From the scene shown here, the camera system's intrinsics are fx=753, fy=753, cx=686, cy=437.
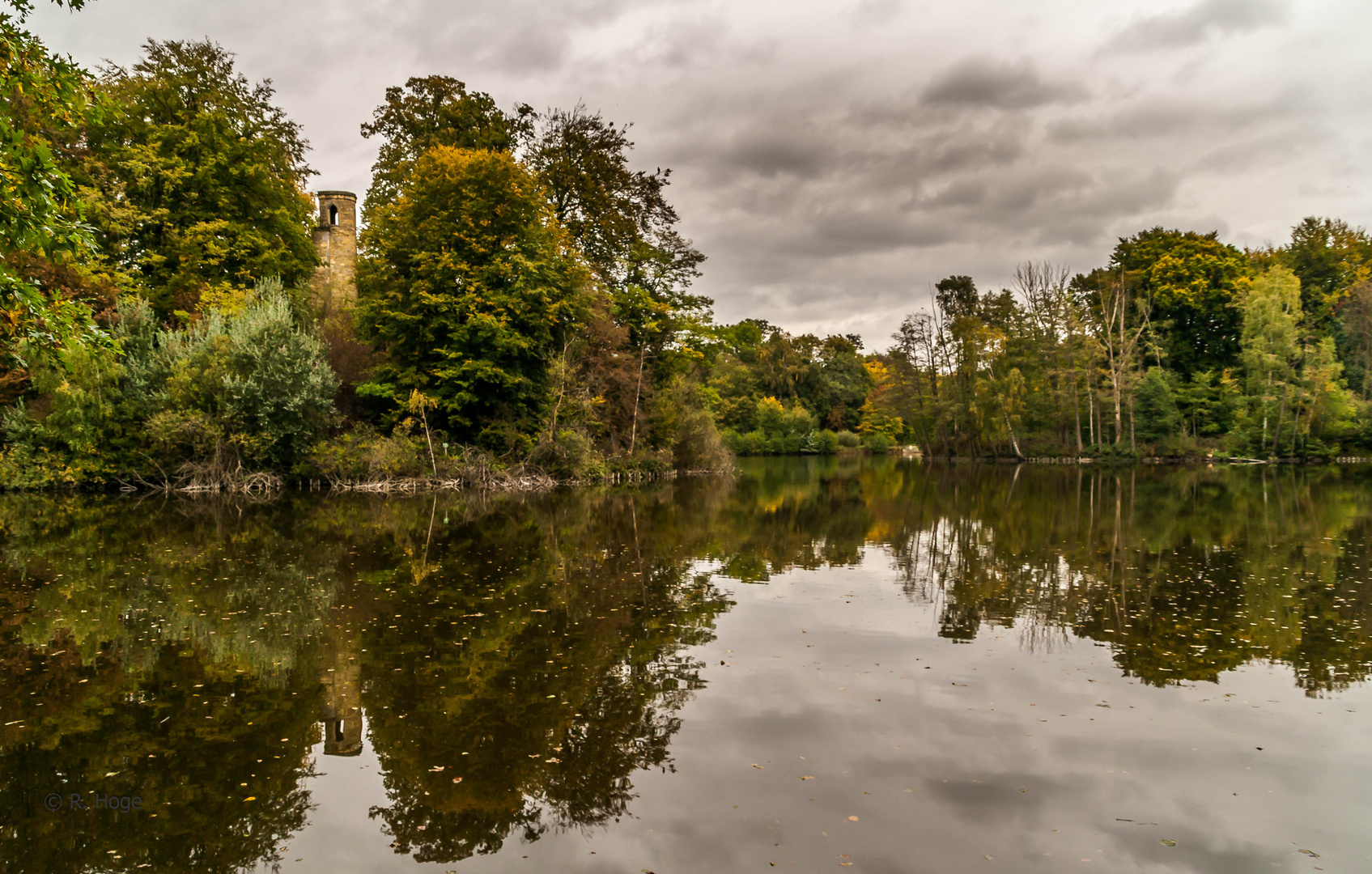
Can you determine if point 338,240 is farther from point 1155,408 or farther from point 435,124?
point 1155,408

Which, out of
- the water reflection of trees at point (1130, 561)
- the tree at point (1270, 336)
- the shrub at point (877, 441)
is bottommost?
the water reflection of trees at point (1130, 561)

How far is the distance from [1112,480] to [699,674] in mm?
33594

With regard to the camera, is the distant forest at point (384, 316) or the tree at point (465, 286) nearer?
the distant forest at point (384, 316)

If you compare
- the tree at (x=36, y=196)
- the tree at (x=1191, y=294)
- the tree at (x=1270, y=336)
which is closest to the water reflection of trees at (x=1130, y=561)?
the tree at (x=36, y=196)

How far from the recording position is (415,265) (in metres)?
29.7

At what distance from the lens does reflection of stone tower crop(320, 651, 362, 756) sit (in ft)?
18.1

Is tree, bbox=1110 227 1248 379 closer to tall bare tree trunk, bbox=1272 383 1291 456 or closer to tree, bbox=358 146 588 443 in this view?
tall bare tree trunk, bbox=1272 383 1291 456

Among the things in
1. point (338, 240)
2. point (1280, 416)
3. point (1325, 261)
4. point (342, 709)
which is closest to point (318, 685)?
point (342, 709)

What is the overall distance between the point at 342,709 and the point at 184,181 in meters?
31.6

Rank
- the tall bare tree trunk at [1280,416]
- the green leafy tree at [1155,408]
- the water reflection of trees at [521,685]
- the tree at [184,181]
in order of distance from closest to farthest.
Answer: the water reflection of trees at [521,685]
the tree at [184,181]
the tall bare tree trunk at [1280,416]
the green leafy tree at [1155,408]

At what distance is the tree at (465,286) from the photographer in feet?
93.2

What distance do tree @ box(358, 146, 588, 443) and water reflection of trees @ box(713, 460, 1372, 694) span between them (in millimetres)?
10630

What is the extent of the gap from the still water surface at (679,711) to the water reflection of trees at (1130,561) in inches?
3.7

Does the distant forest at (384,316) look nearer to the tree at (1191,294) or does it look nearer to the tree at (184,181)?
the tree at (184,181)
